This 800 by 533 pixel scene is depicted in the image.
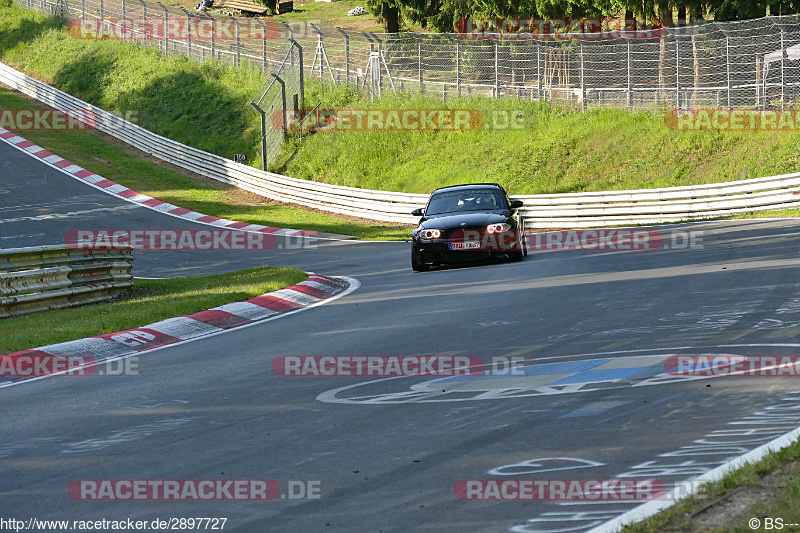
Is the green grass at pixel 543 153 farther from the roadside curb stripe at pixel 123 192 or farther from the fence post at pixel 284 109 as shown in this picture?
the roadside curb stripe at pixel 123 192

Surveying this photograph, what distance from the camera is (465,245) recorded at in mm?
15820

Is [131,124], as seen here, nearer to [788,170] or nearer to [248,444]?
[788,170]

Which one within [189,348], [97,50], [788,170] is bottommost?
[189,348]

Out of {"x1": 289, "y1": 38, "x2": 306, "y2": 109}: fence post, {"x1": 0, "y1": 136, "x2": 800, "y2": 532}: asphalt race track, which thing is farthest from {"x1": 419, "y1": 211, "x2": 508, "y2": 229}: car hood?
{"x1": 289, "y1": 38, "x2": 306, "y2": 109}: fence post

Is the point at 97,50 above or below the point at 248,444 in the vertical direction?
above

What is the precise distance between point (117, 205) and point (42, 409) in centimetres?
2429

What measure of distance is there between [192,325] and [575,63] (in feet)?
74.2

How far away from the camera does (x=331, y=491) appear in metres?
4.89

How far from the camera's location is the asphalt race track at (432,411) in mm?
4805

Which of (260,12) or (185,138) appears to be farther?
(260,12)

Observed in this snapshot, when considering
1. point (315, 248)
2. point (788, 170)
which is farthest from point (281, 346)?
point (788, 170)
